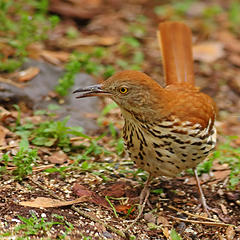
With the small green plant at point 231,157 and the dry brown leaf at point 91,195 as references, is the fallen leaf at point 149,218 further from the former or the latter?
the small green plant at point 231,157

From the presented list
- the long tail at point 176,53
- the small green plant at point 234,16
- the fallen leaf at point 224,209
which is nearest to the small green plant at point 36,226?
the fallen leaf at point 224,209

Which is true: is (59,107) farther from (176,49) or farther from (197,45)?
(197,45)

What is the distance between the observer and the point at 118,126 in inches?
213

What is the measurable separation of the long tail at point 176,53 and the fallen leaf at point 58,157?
3.99 feet

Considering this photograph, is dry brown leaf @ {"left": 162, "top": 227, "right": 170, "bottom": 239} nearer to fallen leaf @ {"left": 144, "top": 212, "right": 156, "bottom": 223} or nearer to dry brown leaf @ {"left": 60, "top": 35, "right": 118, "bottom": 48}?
fallen leaf @ {"left": 144, "top": 212, "right": 156, "bottom": 223}

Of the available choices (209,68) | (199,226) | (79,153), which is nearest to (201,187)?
(199,226)

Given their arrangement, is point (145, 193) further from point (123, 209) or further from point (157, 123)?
point (157, 123)

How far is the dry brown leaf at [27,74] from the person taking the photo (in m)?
5.55

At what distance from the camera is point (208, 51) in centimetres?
742

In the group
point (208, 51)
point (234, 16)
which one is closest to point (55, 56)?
point (208, 51)

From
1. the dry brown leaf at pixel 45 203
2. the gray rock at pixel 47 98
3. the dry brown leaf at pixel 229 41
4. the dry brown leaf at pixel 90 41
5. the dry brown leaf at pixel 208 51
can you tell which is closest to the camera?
the dry brown leaf at pixel 45 203

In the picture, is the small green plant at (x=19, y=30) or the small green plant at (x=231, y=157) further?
the small green plant at (x=19, y=30)

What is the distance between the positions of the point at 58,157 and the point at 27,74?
4.73 ft

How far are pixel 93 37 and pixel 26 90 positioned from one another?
2153 millimetres
